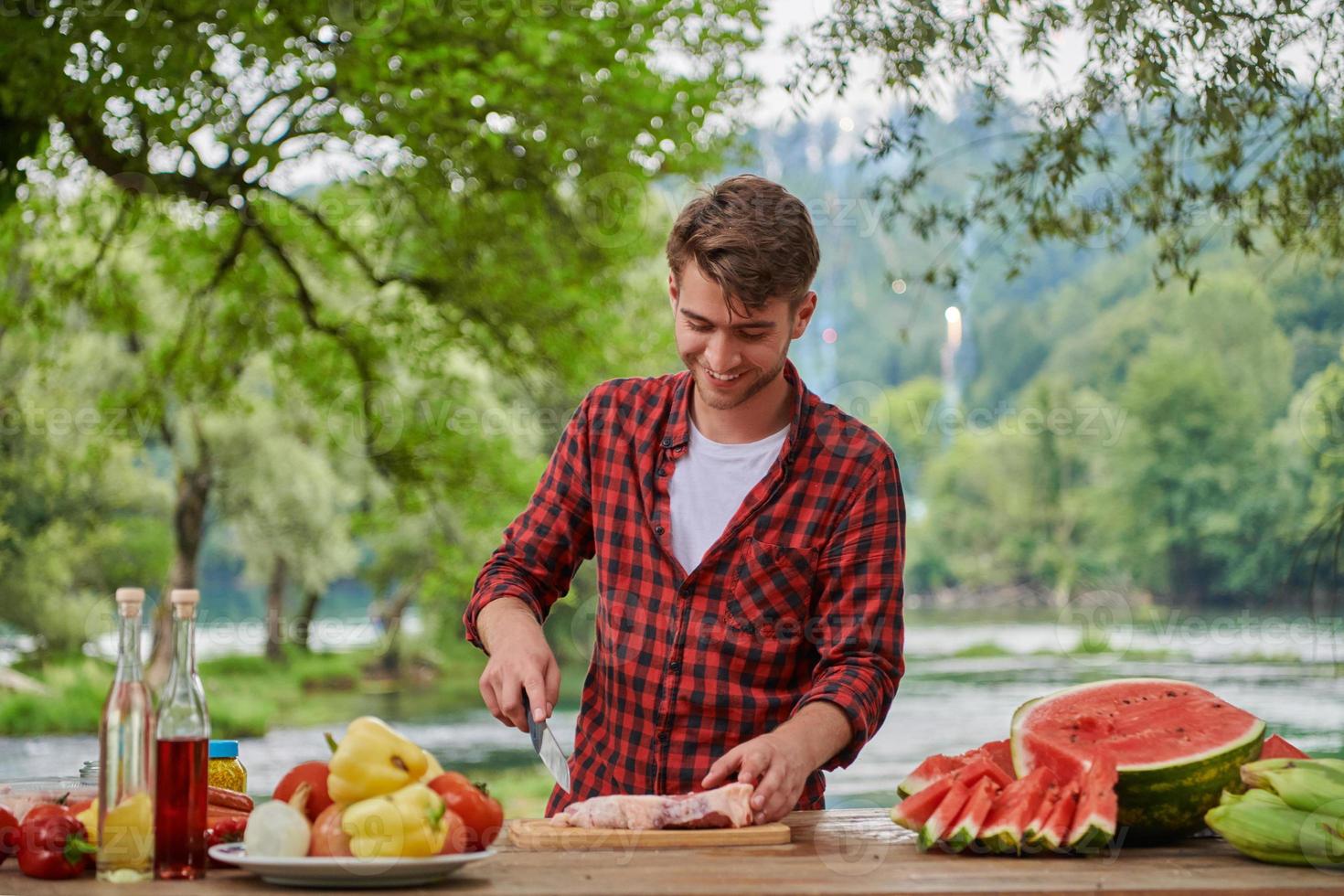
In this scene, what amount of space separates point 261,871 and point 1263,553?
83.0 feet

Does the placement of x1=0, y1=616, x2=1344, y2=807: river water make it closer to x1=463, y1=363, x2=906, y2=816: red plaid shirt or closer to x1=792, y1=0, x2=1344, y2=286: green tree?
x1=792, y1=0, x2=1344, y2=286: green tree

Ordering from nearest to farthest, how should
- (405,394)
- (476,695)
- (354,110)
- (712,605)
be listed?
(712,605), (354,110), (405,394), (476,695)

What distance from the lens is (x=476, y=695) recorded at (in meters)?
24.5

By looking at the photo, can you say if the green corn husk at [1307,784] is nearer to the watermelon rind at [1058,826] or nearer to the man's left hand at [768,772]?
the watermelon rind at [1058,826]

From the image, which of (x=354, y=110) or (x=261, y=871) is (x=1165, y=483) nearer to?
(x=354, y=110)

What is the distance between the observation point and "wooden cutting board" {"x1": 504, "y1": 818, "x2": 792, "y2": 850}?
2.34 metres

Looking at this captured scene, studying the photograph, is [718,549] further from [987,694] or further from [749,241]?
[987,694]

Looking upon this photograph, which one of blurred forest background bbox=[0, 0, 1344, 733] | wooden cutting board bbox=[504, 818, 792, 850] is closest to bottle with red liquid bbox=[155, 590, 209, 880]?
wooden cutting board bbox=[504, 818, 792, 850]

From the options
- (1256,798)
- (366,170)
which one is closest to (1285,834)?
(1256,798)

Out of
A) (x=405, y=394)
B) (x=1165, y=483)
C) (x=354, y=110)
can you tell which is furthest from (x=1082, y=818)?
(x=1165, y=483)

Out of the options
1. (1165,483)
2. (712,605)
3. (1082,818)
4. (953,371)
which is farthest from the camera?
(953,371)

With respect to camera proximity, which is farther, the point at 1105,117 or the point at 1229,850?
the point at 1105,117

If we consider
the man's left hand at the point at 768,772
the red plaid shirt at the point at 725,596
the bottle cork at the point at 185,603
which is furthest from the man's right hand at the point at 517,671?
the bottle cork at the point at 185,603

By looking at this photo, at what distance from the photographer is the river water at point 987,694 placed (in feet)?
62.6
